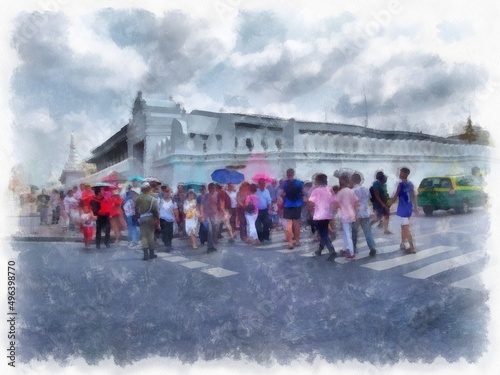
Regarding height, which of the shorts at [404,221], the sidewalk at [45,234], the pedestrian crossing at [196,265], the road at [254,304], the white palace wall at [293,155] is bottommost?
the road at [254,304]

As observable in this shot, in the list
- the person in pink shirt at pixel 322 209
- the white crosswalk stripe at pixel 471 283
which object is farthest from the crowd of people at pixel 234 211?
the white crosswalk stripe at pixel 471 283

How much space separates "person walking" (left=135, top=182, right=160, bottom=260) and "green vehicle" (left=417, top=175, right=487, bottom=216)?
263 cm

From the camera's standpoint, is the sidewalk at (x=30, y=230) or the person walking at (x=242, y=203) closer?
the sidewalk at (x=30, y=230)

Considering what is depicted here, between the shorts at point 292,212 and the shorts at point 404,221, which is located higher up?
the shorts at point 292,212

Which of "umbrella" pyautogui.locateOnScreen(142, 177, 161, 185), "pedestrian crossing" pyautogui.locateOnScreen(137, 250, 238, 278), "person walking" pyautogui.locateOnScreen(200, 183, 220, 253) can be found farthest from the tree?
"umbrella" pyautogui.locateOnScreen(142, 177, 161, 185)

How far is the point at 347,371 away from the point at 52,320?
2768 mm

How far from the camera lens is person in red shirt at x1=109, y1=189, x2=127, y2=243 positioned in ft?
12.9

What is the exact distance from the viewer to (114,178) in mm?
4000

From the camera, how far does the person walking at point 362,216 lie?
3891 mm

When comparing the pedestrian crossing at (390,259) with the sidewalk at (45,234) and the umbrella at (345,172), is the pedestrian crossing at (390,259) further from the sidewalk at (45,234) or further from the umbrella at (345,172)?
the sidewalk at (45,234)

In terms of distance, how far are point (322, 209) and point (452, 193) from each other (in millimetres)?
1357

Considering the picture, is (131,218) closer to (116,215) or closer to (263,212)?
(116,215)

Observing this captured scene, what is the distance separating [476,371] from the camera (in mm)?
3723

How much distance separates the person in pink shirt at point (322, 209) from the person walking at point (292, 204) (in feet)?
0.42
